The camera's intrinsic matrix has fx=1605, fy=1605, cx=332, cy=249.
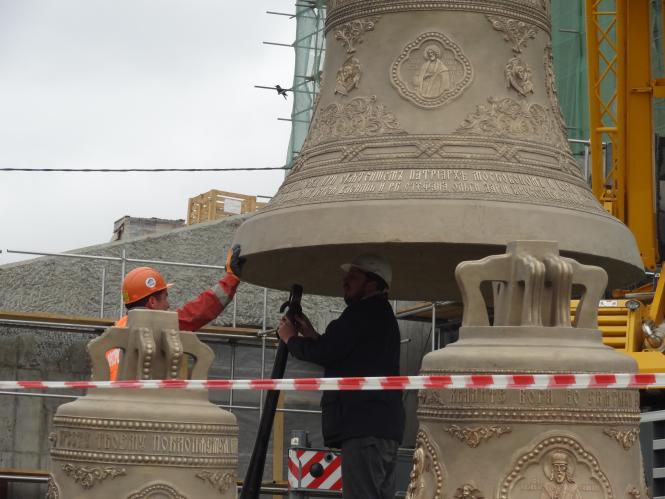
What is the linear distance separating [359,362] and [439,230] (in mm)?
856

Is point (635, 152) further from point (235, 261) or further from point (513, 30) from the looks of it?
point (235, 261)

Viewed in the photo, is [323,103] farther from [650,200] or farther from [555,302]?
[650,200]

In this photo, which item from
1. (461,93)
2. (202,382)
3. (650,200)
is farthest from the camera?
(650,200)

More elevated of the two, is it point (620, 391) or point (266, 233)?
point (266, 233)

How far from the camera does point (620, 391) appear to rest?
424 centimetres

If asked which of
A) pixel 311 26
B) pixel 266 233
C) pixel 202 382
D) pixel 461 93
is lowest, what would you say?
pixel 202 382

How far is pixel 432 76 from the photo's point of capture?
564 centimetres

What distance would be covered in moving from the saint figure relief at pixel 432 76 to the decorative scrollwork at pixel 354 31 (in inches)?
10.1

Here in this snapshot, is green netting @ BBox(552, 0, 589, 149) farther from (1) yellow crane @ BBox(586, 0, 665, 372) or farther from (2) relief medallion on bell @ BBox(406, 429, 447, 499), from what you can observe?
(2) relief medallion on bell @ BBox(406, 429, 447, 499)

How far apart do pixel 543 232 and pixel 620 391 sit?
1027 mm

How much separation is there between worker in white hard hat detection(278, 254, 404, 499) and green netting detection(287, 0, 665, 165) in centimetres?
1012

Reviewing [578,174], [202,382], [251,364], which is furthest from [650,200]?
[202,382]

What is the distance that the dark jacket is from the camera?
5.63 metres

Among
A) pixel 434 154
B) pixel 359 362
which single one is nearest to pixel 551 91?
pixel 434 154
